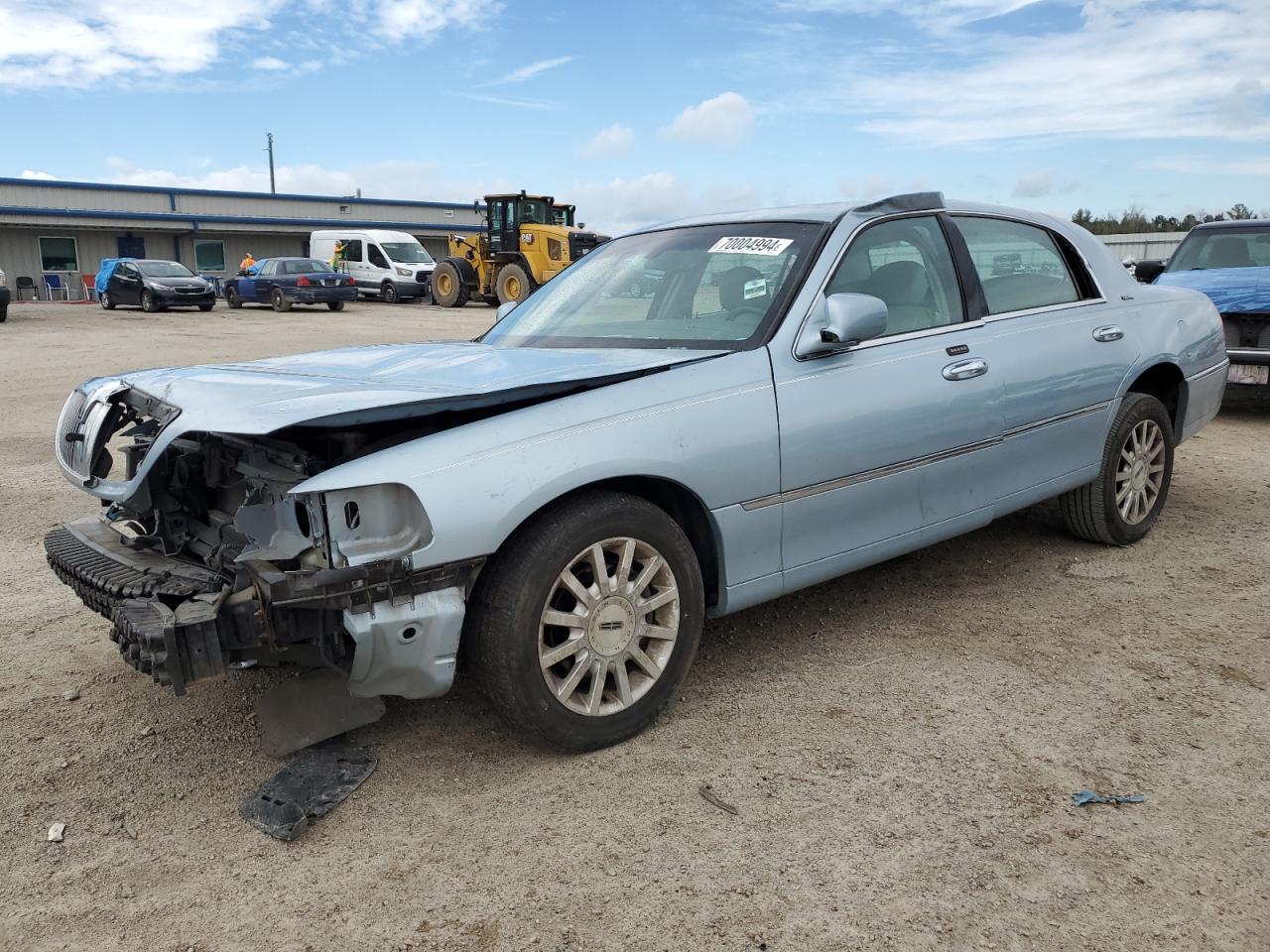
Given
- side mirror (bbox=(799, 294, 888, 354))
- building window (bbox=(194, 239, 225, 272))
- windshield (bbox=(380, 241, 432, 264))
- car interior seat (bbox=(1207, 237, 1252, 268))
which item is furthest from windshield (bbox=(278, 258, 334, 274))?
side mirror (bbox=(799, 294, 888, 354))

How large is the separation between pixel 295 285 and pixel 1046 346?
2482 centimetres

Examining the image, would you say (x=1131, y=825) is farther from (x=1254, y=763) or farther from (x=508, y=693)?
(x=508, y=693)

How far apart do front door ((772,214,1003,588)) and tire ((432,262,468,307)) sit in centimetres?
2434

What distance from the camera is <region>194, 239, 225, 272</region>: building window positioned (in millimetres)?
42188

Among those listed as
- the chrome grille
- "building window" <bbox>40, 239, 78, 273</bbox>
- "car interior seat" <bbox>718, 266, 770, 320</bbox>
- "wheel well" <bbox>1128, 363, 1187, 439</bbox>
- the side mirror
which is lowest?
"wheel well" <bbox>1128, 363, 1187, 439</bbox>

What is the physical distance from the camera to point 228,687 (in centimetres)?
364

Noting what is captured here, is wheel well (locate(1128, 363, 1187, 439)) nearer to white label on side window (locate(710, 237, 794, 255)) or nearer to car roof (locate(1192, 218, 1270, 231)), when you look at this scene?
white label on side window (locate(710, 237, 794, 255))

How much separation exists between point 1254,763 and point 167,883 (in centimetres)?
301

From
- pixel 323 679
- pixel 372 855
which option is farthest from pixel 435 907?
pixel 323 679

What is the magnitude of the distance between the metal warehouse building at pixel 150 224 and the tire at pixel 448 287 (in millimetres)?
17697

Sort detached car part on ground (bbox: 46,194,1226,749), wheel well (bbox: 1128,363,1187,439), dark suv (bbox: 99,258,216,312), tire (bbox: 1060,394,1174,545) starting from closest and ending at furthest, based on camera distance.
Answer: detached car part on ground (bbox: 46,194,1226,749) → tire (bbox: 1060,394,1174,545) → wheel well (bbox: 1128,363,1187,439) → dark suv (bbox: 99,258,216,312)

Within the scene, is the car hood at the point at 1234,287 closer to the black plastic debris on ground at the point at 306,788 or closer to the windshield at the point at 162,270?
the black plastic debris on ground at the point at 306,788

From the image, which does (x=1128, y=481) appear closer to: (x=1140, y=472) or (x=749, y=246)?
(x=1140, y=472)

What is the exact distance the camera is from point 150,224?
39.7 meters
